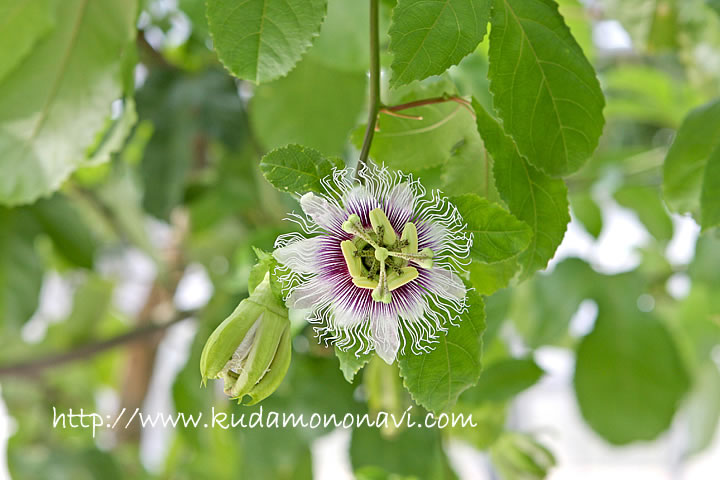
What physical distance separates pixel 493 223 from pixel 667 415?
1.40 ft

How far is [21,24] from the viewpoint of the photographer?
1.08ft

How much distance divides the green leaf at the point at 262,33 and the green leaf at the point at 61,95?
14 centimetres

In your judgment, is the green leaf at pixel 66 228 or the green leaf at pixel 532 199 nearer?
the green leaf at pixel 532 199

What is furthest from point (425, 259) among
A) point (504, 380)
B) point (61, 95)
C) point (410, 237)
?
point (504, 380)

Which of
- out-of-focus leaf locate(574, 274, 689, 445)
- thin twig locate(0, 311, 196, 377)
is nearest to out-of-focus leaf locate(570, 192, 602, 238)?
out-of-focus leaf locate(574, 274, 689, 445)

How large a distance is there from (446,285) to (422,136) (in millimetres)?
79

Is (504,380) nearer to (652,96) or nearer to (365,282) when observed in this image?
(365,282)

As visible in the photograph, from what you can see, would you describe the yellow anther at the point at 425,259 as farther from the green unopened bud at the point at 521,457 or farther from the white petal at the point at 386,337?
the green unopened bud at the point at 521,457

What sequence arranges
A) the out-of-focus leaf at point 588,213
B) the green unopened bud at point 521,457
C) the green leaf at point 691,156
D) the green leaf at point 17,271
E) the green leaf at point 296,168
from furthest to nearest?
the out-of-focus leaf at point 588,213
the green leaf at point 17,271
the green unopened bud at point 521,457
the green leaf at point 691,156
the green leaf at point 296,168

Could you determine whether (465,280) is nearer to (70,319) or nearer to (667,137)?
(70,319)

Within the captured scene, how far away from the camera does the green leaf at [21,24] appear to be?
1.07 ft

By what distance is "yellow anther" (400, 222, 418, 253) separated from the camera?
197mm

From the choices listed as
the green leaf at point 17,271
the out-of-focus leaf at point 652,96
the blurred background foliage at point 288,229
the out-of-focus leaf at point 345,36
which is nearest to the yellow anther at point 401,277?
the blurred background foliage at point 288,229

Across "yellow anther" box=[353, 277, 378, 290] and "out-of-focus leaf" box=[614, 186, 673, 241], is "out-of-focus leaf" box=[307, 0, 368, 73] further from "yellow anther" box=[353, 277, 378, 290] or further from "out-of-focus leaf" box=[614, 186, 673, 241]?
"out-of-focus leaf" box=[614, 186, 673, 241]
